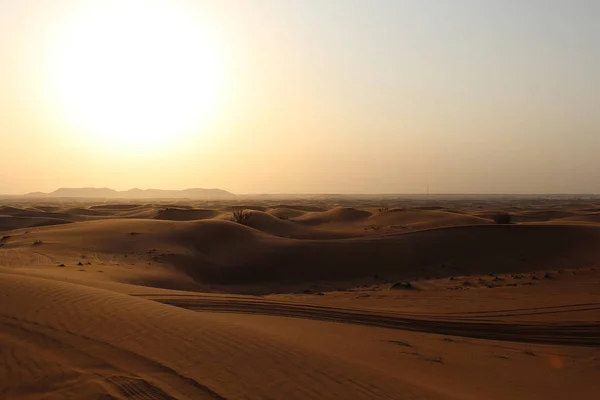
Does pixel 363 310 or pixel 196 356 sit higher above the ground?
pixel 196 356

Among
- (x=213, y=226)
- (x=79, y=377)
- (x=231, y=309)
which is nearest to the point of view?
(x=79, y=377)

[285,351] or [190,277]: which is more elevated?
[285,351]

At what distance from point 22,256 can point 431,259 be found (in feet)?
59.8

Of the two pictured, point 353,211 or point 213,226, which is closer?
point 213,226

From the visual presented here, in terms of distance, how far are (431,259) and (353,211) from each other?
26.7 metres

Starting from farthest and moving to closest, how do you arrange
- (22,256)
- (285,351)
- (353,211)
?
(353,211) < (22,256) < (285,351)

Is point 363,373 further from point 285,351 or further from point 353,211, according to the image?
point 353,211

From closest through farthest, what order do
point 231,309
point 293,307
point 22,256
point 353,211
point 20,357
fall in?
1. point 20,357
2. point 231,309
3. point 293,307
4. point 22,256
5. point 353,211

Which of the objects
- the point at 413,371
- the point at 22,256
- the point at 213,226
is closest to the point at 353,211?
the point at 213,226

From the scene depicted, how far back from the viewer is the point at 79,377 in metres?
4.75

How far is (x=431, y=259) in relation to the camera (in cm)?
2092

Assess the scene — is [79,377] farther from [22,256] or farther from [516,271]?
[516,271]

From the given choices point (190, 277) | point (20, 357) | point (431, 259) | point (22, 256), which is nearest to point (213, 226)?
point (190, 277)

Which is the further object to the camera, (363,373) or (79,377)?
(363,373)
